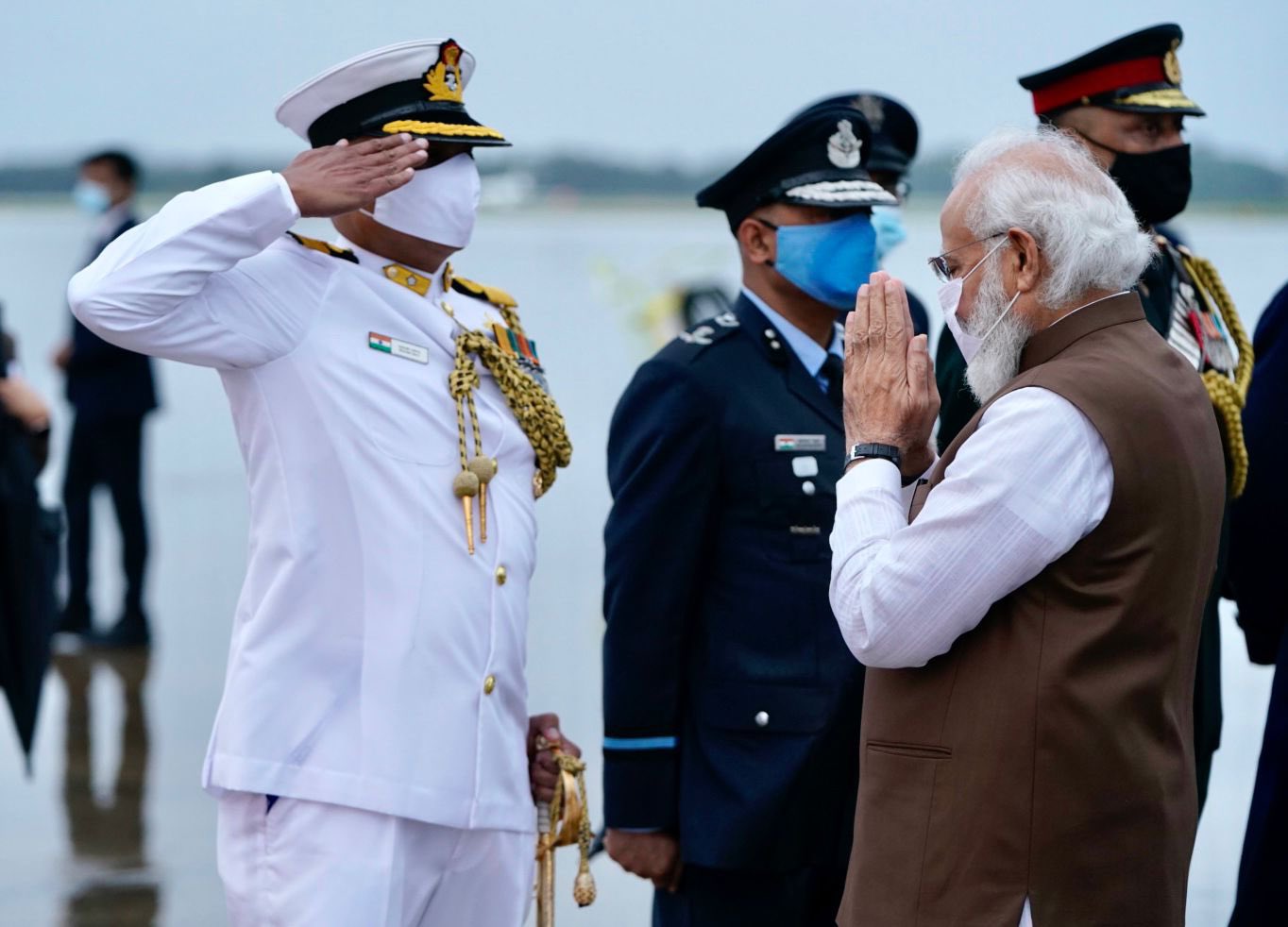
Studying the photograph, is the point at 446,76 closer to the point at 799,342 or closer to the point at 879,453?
the point at 799,342

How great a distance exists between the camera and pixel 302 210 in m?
2.39

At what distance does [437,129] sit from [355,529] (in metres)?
0.62

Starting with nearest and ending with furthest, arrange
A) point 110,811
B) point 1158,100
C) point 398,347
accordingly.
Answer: point 398,347 < point 1158,100 < point 110,811

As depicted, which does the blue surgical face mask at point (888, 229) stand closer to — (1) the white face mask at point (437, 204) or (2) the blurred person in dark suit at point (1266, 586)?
(2) the blurred person in dark suit at point (1266, 586)

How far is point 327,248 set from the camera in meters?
2.54

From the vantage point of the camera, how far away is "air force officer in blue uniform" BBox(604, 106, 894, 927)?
2.88m

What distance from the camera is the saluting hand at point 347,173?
239 cm

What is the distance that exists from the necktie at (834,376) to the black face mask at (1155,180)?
2.19ft

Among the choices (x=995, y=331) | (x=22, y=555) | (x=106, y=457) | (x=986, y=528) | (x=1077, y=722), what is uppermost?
(x=995, y=331)

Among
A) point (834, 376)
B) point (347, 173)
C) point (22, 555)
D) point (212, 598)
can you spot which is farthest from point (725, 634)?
point (212, 598)

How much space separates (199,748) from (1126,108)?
12.1 ft

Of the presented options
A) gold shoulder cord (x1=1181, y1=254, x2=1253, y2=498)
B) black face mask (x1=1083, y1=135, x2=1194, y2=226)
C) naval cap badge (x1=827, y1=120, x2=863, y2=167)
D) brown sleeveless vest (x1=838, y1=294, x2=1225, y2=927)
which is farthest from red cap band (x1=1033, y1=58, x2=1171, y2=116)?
brown sleeveless vest (x1=838, y1=294, x2=1225, y2=927)

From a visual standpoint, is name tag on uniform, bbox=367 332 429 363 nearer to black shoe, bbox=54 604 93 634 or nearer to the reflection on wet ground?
the reflection on wet ground

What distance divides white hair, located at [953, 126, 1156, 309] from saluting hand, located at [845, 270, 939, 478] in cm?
16
